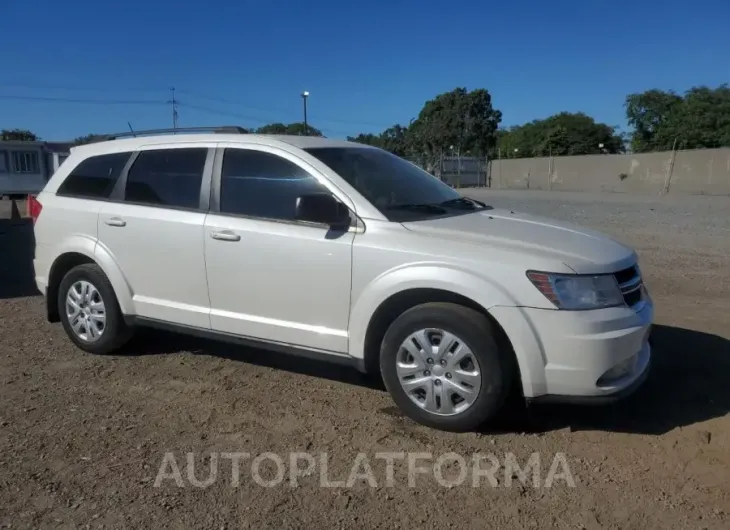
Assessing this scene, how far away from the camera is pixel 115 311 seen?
537cm

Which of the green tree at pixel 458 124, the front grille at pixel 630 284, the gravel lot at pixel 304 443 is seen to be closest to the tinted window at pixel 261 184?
the gravel lot at pixel 304 443

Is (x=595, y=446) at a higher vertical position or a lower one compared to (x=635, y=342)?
lower

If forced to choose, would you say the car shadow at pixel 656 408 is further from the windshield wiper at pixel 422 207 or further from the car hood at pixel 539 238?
the windshield wiper at pixel 422 207

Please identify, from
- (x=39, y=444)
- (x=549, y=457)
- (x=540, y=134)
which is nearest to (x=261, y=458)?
(x=39, y=444)

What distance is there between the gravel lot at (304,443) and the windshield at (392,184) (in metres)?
1.34

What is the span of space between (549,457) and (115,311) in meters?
3.53

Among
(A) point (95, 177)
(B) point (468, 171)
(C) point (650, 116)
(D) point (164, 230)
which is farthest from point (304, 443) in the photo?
(C) point (650, 116)

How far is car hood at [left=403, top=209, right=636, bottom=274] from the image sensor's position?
3.90 m

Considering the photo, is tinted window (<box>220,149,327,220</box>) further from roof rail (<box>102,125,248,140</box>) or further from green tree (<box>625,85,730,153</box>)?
green tree (<box>625,85,730,153</box>)

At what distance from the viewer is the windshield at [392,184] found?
4.54m

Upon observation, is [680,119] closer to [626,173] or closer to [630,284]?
[626,173]

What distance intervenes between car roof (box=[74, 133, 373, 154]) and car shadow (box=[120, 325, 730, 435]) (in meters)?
1.70

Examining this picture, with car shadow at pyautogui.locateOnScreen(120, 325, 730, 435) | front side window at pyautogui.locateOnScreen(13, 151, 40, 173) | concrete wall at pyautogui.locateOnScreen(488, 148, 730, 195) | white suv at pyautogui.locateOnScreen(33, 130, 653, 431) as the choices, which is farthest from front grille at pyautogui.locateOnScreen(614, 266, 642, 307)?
front side window at pyautogui.locateOnScreen(13, 151, 40, 173)

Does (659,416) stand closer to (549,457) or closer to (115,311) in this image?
(549,457)
